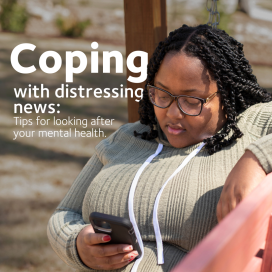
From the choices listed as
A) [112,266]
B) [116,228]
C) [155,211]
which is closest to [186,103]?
[155,211]

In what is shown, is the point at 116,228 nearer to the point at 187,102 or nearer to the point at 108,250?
the point at 108,250

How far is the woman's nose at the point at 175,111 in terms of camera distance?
5.22ft

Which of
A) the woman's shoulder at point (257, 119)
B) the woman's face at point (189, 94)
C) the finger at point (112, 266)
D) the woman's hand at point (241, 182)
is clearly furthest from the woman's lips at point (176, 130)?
the finger at point (112, 266)

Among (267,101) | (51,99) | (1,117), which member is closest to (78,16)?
(51,99)

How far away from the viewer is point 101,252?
4.73 feet

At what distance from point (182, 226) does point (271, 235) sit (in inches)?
17.4

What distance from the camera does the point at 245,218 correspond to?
2.54ft

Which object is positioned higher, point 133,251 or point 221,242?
point 221,242

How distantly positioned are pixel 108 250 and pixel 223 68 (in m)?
0.86

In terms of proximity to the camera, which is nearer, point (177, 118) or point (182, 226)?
point (182, 226)

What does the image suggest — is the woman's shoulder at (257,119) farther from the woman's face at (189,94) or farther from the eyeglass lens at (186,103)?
the eyeglass lens at (186,103)

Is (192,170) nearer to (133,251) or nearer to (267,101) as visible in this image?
(133,251)

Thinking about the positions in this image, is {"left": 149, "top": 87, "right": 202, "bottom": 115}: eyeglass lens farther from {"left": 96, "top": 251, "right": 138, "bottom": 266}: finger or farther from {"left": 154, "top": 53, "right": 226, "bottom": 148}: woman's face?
{"left": 96, "top": 251, "right": 138, "bottom": 266}: finger

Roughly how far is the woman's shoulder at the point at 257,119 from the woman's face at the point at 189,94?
96 mm
